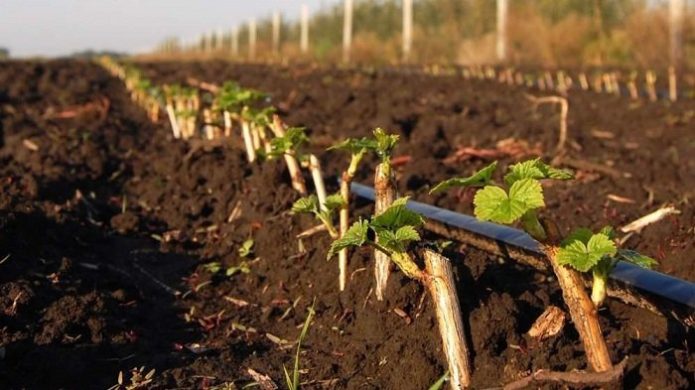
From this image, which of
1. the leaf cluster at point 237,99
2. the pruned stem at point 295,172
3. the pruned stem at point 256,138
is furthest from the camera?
the pruned stem at point 256,138

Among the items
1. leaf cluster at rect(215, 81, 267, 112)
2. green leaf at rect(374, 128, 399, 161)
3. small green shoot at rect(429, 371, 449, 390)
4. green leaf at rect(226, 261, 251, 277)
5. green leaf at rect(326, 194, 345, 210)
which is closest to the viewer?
small green shoot at rect(429, 371, 449, 390)

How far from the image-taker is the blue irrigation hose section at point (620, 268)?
115 inches

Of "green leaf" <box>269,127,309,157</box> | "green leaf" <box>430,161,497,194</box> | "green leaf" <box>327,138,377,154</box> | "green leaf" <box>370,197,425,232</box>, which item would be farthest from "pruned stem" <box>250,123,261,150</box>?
"green leaf" <box>430,161,497,194</box>

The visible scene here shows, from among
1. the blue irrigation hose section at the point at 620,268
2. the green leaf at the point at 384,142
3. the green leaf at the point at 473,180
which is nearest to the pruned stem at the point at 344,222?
the green leaf at the point at 384,142

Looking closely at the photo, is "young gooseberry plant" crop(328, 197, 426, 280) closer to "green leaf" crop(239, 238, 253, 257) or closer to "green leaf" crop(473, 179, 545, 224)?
"green leaf" crop(473, 179, 545, 224)

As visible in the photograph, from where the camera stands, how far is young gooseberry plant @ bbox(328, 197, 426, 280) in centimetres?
259

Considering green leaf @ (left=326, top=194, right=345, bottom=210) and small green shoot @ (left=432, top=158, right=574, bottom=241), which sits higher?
small green shoot @ (left=432, top=158, right=574, bottom=241)

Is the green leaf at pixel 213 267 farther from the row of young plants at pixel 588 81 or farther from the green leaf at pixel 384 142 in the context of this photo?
the row of young plants at pixel 588 81

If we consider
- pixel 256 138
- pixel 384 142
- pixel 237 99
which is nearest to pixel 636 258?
pixel 384 142

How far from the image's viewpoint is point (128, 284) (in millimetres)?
4051

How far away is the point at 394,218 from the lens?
8.81 feet

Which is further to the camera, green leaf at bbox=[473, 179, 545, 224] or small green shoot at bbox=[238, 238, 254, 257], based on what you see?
small green shoot at bbox=[238, 238, 254, 257]

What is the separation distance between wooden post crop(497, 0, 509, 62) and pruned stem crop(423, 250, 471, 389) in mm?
21625

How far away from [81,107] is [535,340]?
30.1 feet
